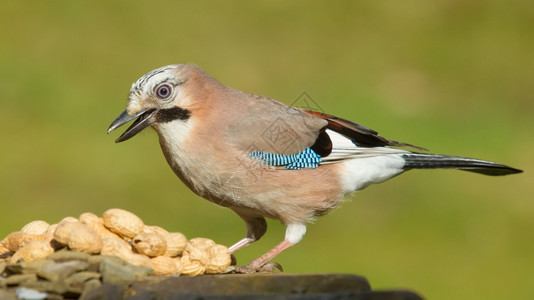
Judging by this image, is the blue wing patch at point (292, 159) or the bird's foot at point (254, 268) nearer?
the bird's foot at point (254, 268)

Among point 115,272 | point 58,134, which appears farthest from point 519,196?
point 115,272

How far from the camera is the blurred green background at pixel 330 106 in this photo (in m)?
6.89

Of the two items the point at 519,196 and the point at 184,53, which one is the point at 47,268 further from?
the point at 184,53

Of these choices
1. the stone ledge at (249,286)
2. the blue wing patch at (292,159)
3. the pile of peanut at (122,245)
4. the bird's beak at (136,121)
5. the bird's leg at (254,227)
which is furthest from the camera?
the bird's leg at (254,227)

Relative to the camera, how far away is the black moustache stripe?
→ 12.4 ft

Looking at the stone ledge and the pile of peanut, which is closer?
the stone ledge

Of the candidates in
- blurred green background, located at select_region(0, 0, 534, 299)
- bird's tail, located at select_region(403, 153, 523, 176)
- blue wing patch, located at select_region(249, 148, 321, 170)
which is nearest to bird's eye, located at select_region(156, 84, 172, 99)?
blue wing patch, located at select_region(249, 148, 321, 170)

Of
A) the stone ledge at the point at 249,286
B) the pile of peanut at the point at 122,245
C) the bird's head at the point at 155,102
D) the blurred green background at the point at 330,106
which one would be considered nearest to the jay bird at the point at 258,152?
the bird's head at the point at 155,102

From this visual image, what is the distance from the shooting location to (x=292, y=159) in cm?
404

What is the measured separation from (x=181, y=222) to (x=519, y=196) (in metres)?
3.35

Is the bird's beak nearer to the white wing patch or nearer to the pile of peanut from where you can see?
the pile of peanut

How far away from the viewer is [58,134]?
26.8ft

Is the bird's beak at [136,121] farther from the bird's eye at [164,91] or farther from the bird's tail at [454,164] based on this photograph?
the bird's tail at [454,164]

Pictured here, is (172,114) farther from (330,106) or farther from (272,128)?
(330,106)
